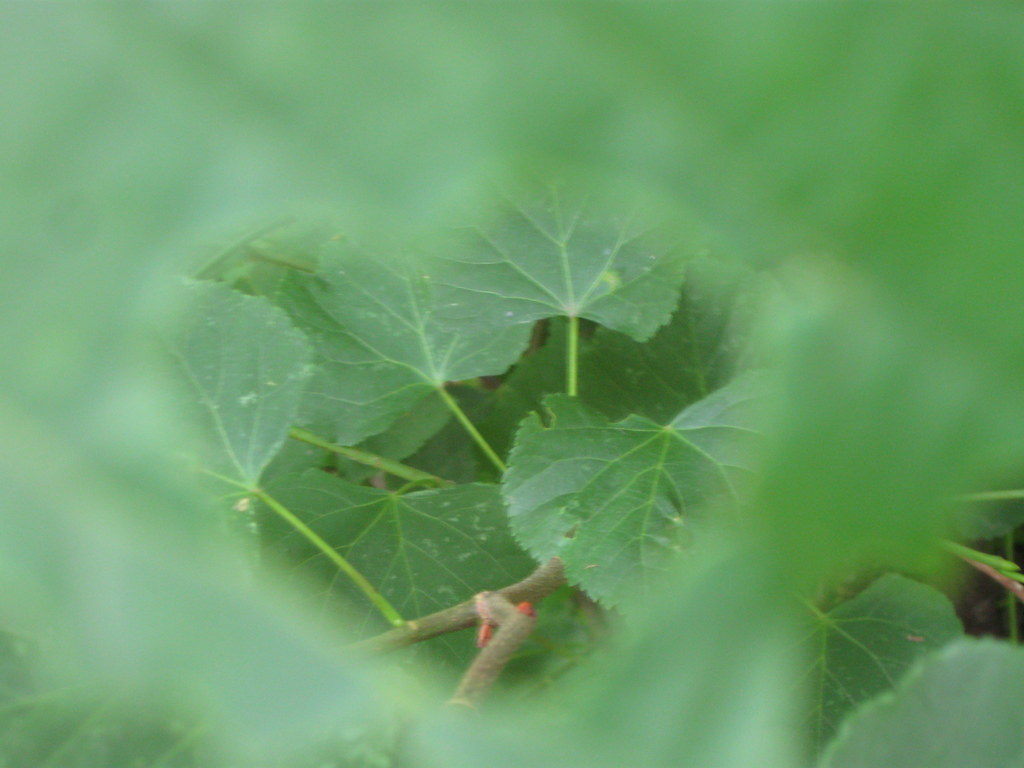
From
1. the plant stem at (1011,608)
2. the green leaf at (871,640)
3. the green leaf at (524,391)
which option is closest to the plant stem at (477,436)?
the green leaf at (524,391)

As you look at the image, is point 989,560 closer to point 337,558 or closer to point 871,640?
point 871,640

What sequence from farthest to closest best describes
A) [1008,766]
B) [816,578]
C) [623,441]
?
[623,441], [1008,766], [816,578]

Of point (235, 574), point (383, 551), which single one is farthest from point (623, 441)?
point (235, 574)

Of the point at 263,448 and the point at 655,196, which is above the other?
the point at 655,196

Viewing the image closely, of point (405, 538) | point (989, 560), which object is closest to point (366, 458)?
point (405, 538)

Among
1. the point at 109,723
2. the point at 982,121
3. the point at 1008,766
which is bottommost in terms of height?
the point at 109,723

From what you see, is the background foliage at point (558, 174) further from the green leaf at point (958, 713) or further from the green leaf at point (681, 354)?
the green leaf at point (681, 354)

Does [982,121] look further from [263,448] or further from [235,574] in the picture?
[263,448]
